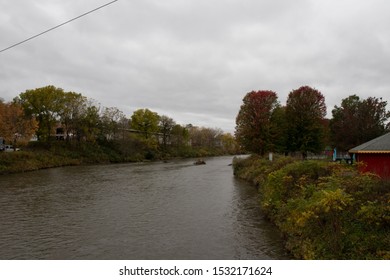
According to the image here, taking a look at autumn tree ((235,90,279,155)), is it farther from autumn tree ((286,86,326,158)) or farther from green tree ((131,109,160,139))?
green tree ((131,109,160,139))

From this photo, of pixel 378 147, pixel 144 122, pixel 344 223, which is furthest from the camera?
pixel 144 122

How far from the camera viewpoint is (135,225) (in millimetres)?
15742

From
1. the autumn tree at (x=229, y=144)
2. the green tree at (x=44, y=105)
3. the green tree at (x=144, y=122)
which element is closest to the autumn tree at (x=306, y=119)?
the green tree at (x=44, y=105)

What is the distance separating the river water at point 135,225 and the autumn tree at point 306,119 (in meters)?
20.3

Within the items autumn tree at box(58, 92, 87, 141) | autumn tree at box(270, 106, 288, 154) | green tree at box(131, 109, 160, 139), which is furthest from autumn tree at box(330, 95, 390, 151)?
green tree at box(131, 109, 160, 139)

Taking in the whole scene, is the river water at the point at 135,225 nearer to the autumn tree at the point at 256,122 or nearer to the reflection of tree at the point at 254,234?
the reflection of tree at the point at 254,234

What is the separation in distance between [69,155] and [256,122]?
3731 centimetres

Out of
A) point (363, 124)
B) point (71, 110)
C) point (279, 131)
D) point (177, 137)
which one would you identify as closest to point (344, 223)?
point (363, 124)

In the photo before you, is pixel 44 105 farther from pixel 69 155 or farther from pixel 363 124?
pixel 363 124

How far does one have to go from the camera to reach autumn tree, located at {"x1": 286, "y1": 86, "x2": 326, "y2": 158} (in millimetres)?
42875

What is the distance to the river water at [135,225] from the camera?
39.2 ft

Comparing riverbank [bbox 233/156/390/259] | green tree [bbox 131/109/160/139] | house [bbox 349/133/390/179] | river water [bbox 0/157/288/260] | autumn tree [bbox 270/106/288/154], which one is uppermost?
green tree [bbox 131/109/160/139]

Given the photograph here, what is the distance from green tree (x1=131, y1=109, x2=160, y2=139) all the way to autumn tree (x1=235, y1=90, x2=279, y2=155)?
49794 mm

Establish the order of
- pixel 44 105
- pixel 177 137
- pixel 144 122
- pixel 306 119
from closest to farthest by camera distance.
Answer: pixel 306 119 → pixel 44 105 → pixel 144 122 → pixel 177 137
